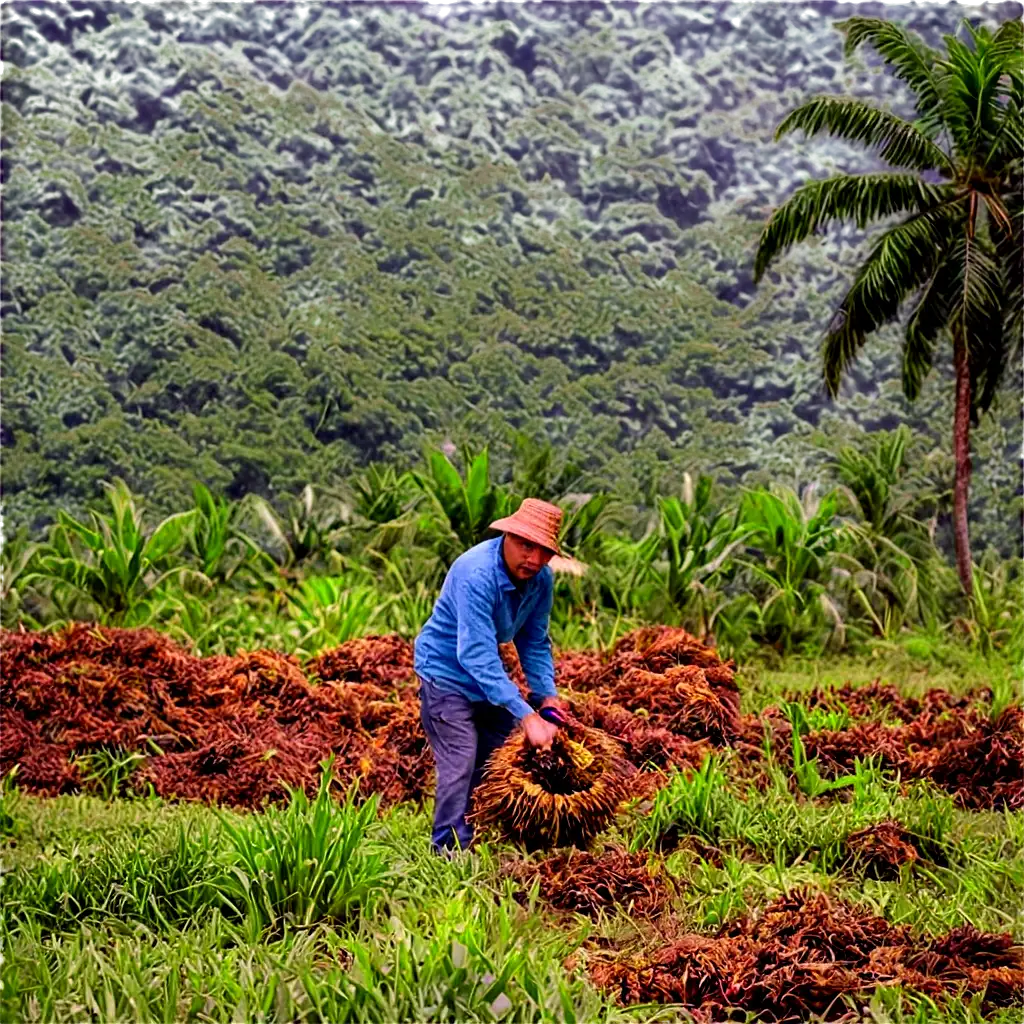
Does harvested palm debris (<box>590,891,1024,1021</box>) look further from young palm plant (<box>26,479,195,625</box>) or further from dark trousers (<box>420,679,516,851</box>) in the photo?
young palm plant (<box>26,479,195,625</box>)

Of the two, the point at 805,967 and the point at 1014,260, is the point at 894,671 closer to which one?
the point at 1014,260

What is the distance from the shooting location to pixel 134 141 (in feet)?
155

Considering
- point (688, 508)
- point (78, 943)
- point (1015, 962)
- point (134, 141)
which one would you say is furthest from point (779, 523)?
point (134, 141)

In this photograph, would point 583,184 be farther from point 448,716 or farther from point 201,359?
point 448,716

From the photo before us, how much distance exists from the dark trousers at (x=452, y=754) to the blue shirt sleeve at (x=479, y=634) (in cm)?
23

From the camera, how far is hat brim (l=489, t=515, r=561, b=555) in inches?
202

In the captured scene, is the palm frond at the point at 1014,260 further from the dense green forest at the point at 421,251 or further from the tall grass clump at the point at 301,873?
the dense green forest at the point at 421,251

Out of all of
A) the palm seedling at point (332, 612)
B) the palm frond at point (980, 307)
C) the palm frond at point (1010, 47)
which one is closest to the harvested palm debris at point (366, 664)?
the palm seedling at point (332, 612)

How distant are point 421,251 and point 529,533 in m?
43.5

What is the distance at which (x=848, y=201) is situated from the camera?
48.9ft

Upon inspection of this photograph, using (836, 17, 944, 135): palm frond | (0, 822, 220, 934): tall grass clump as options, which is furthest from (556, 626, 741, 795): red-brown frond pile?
(836, 17, 944, 135): palm frond

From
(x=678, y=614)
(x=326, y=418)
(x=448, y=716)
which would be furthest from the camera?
(x=326, y=418)

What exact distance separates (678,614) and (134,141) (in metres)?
41.2

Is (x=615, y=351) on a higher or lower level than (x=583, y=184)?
lower
